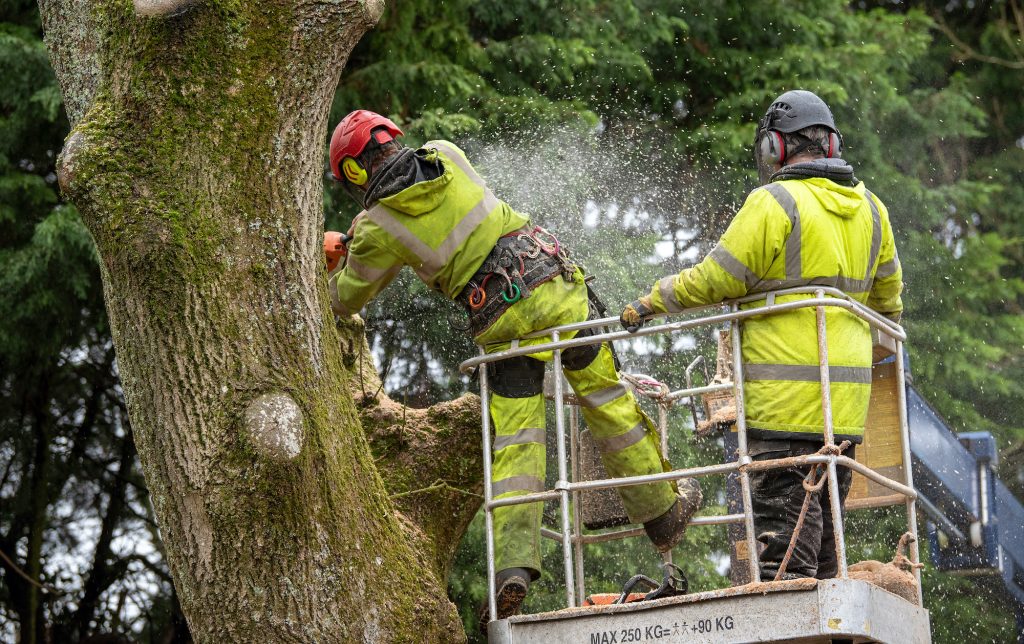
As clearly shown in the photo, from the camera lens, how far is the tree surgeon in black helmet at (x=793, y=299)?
458 cm

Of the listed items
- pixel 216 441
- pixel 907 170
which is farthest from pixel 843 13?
pixel 216 441

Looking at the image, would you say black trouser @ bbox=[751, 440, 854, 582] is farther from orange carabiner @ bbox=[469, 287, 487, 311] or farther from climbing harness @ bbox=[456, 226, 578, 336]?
orange carabiner @ bbox=[469, 287, 487, 311]

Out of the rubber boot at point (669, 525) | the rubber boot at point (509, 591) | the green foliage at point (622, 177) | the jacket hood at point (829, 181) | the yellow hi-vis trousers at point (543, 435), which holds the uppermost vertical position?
the green foliage at point (622, 177)

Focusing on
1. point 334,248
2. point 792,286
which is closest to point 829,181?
point 792,286

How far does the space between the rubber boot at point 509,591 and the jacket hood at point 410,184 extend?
1.41 meters

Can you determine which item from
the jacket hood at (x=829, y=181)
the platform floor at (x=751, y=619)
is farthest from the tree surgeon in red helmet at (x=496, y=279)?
the jacket hood at (x=829, y=181)

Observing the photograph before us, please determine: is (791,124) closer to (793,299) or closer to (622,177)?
(793,299)

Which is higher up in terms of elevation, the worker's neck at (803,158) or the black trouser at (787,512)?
the worker's neck at (803,158)

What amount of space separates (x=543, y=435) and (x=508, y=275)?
630 millimetres

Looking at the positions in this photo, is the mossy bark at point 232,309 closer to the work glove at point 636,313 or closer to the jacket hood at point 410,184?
the jacket hood at point 410,184

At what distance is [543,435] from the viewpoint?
5.20 meters

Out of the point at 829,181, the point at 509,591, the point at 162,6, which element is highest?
the point at 162,6

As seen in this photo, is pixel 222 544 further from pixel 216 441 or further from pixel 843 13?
pixel 843 13

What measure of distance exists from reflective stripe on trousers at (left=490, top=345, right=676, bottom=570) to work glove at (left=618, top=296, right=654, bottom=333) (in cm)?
48
